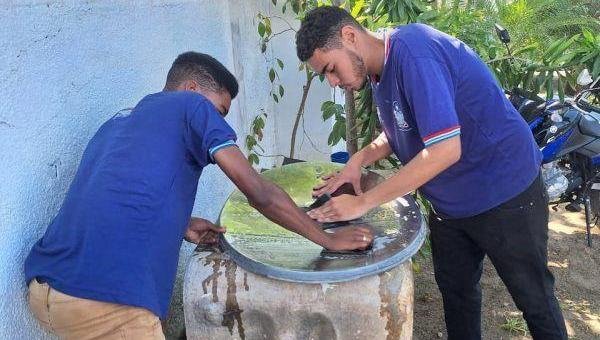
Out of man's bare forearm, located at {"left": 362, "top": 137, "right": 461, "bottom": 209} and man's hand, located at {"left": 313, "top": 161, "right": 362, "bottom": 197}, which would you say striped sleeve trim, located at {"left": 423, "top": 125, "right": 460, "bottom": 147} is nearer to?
man's bare forearm, located at {"left": 362, "top": 137, "right": 461, "bottom": 209}

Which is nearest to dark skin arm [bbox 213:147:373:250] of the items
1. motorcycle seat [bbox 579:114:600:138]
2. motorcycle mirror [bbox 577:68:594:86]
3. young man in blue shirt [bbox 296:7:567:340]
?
young man in blue shirt [bbox 296:7:567:340]

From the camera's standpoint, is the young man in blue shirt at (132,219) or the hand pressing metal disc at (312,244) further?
the hand pressing metal disc at (312,244)

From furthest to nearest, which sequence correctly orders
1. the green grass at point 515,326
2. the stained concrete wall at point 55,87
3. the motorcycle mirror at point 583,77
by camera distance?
1. the motorcycle mirror at point 583,77
2. the green grass at point 515,326
3. the stained concrete wall at point 55,87

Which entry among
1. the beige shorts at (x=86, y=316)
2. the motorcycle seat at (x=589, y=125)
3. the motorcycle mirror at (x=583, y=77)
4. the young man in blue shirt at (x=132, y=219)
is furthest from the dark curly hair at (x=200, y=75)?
the motorcycle seat at (x=589, y=125)

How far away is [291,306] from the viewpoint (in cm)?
147

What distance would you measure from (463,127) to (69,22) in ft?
4.23

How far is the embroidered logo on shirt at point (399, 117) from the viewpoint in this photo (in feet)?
5.57

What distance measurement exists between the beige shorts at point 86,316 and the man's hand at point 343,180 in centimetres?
86

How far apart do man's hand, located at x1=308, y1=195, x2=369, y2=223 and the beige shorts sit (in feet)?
1.95

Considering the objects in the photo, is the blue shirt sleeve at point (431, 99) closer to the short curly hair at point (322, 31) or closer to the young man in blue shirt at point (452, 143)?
the young man in blue shirt at point (452, 143)

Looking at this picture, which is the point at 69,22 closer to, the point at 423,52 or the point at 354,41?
the point at 354,41

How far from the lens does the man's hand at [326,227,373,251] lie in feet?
5.11

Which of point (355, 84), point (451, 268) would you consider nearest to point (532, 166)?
point (451, 268)

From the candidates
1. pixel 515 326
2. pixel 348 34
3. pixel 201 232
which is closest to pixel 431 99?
pixel 348 34
